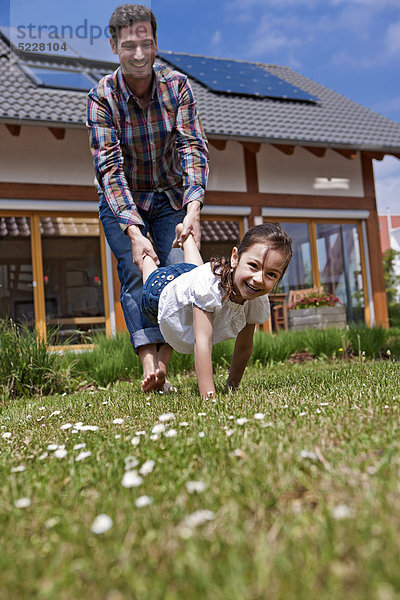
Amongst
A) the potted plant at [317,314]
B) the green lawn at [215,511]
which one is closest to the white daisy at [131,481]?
the green lawn at [215,511]

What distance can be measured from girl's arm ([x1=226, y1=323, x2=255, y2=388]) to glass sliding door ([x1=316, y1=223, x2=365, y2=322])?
8.01 m

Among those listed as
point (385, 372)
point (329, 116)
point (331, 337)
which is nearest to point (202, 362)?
point (385, 372)

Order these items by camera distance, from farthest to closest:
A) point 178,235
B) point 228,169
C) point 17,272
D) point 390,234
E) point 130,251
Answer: point 390,234
point 228,169
point 17,272
point 130,251
point 178,235

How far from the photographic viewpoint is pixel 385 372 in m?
3.18

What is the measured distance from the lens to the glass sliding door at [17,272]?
344 inches

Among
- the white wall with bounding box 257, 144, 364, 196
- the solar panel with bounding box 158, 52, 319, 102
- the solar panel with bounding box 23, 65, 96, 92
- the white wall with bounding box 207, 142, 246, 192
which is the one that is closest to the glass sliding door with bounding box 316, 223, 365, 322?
the white wall with bounding box 257, 144, 364, 196

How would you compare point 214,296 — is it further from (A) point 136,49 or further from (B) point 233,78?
(B) point 233,78

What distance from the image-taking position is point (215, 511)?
1071 millimetres

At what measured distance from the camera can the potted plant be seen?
8633mm

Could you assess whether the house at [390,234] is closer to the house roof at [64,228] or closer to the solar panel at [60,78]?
the house roof at [64,228]

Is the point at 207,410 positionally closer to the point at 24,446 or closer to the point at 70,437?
the point at 70,437

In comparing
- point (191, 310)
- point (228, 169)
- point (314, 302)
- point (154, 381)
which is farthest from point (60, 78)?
point (154, 381)

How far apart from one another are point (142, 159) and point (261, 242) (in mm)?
1376

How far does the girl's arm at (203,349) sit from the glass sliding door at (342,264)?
839cm
